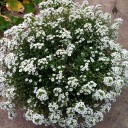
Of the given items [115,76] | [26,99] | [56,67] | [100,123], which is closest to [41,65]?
[56,67]

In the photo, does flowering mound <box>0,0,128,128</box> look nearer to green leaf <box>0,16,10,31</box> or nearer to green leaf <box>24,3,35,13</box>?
green leaf <box>0,16,10,31</box>

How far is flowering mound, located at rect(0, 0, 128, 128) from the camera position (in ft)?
11.9

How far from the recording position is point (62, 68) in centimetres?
368

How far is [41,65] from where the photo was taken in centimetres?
367

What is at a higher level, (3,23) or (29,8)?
(29,8)

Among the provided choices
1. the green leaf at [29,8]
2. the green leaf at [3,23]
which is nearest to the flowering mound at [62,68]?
the green leaf at [3,23]

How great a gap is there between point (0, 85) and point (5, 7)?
196 cm

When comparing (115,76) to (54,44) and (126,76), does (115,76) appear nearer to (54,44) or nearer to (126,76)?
(126,76)

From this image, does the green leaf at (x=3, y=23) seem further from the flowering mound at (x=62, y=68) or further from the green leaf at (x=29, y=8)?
the flowering mound at (x=62, y=68)

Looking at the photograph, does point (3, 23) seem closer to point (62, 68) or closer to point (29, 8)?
point (29, 8)

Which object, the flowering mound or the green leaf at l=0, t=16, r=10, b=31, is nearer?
the flowering mound

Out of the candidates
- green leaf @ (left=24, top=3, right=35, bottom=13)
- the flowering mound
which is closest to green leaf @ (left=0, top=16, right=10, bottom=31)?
green leaf @ (left=24, top=3, right=35, bottom=13)

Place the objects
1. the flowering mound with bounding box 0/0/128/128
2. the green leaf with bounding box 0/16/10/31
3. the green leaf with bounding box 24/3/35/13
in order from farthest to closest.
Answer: the green leaf with bounding box 24/3/35/13 < the green leaf with bounding box 0/16/10/31 < the flowering mound with bounding box 0/0/128/128

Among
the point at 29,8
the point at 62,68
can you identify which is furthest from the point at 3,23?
the point at 62,68
